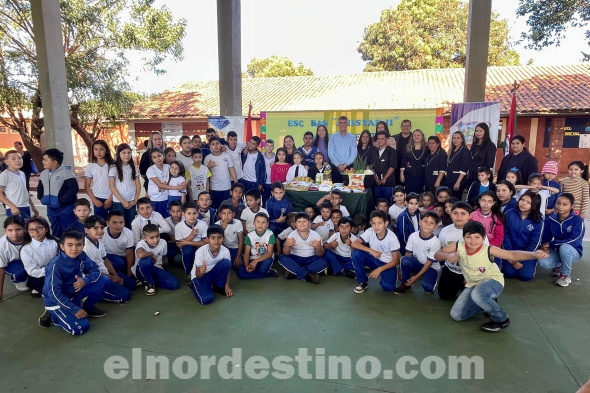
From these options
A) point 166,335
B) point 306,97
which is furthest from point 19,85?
point 166,335

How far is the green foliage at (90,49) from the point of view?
1087 cm

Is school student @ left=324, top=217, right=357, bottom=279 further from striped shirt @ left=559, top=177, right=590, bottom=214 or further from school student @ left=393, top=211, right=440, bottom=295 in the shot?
→ striped shirt @ left=559, top=177, right=590, bottom=214

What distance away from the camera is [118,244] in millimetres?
4270

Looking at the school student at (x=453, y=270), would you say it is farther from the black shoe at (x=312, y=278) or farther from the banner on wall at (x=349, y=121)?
the banner on wall at (x=349, y=121)

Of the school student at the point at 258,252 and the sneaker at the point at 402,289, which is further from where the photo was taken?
the school student at the point at 258,252

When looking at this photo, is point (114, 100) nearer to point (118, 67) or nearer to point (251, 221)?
point (118, 67)

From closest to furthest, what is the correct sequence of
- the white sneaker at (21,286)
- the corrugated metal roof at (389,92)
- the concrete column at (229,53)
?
the white sneaker at (21,286) → the concrete column at (229,53) → the corrugated metal roof at (389,92)

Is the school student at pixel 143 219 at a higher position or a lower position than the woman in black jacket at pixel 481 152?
lower

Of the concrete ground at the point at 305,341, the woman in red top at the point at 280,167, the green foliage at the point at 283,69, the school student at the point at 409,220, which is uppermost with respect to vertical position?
the green foliage at the point at 283,69

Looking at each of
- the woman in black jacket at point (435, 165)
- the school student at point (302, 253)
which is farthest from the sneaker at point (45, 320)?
the woman in black jacket at point (435, 165)

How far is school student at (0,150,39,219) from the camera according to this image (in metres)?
4.62

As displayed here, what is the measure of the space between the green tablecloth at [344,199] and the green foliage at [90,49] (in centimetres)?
864

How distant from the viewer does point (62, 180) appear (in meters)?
4.54

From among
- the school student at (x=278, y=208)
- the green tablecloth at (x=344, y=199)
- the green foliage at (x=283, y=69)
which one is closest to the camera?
the school student at (x=278, y=208)
